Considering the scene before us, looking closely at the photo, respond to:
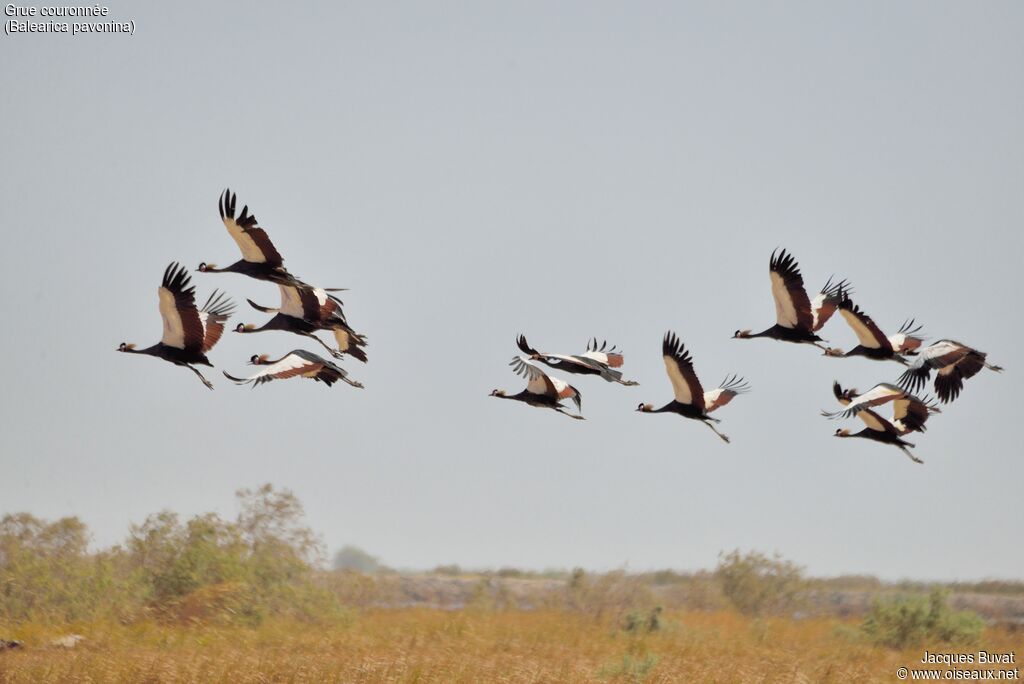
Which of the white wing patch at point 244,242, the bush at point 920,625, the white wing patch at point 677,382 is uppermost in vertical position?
the white wing patch at point 244,242

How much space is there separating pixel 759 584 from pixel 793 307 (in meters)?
20.9

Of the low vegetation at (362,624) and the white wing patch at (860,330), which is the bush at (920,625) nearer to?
the low vegetation at (362,624)

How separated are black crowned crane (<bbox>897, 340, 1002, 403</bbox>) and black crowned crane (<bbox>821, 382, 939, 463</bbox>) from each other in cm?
32

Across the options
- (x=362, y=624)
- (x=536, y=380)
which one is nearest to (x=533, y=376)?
(x=536, y=380)

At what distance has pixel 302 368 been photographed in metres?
17.5

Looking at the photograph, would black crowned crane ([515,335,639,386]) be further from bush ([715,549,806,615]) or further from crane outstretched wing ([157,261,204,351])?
bush ([715,549,806,615])

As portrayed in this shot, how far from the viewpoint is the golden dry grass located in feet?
62.9

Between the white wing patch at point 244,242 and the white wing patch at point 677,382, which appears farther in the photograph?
the white wing patch at point 677,382

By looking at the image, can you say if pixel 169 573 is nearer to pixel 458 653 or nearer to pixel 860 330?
pixel 458 653

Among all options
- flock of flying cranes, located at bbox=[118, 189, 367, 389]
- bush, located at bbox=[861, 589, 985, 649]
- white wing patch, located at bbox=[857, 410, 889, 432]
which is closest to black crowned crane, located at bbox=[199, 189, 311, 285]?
flock of flying cranes, located at bbox=[118, 189, 367, 389]

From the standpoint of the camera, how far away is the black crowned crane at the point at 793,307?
17500mm

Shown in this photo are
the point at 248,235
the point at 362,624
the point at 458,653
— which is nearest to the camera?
the point at 248,235

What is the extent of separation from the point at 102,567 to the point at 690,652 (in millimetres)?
13396

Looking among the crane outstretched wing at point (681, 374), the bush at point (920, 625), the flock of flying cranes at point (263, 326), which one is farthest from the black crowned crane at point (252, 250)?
the bush at point (920, 625)
